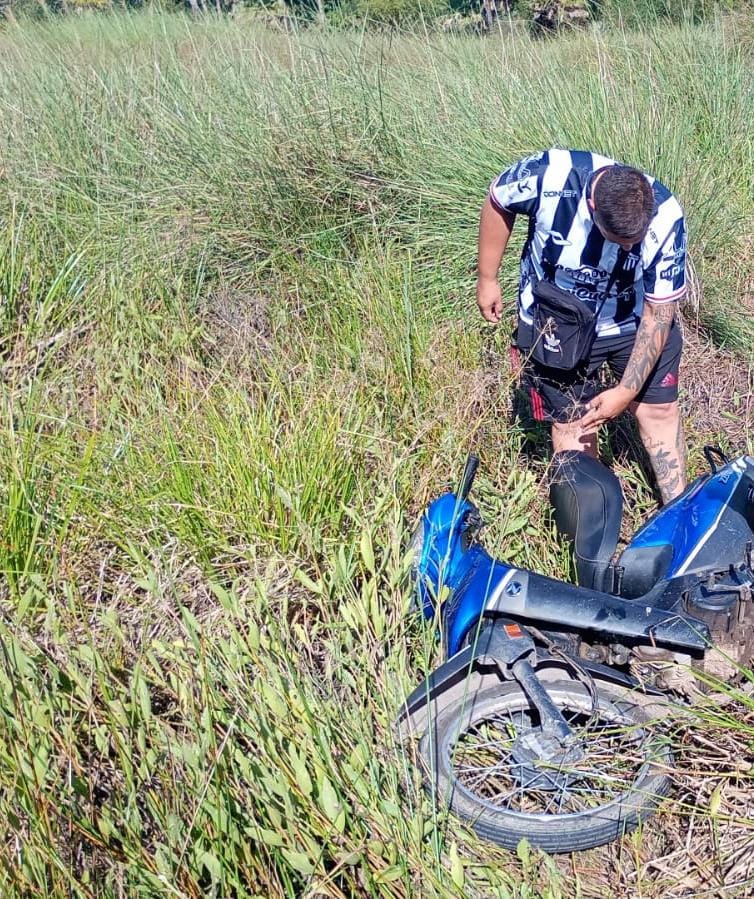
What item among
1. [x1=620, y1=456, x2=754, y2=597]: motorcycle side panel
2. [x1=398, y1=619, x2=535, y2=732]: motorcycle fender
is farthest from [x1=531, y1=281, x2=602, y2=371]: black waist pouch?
[x1=398, y1=619, x2=535, y2=732]: motorcycle fender

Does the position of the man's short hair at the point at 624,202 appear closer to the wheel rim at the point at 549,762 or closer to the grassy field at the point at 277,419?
the grassy field at the point at 277,419

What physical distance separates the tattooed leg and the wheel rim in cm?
153

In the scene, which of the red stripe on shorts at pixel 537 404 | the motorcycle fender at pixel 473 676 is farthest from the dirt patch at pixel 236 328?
the motorcycle fender at pixel 473 676

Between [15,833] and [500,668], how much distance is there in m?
1.18

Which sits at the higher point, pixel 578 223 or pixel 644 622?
pixel 578 223

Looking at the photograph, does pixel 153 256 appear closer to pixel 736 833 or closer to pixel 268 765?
pixel 268 765

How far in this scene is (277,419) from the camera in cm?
332

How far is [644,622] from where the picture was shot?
2.40 metres

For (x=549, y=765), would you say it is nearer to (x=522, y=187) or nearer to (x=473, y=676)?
(x=473, y=676)

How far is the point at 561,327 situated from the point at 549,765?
5.75 feet

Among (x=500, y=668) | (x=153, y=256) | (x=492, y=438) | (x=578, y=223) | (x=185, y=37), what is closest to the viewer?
(x=500, y=668)

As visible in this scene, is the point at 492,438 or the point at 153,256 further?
the point at 153,256

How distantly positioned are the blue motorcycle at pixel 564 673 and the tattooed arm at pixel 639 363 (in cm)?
57

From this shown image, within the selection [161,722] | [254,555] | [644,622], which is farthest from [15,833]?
[644,622]
